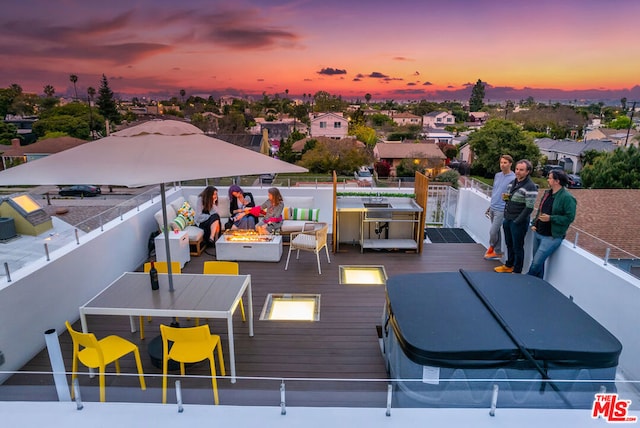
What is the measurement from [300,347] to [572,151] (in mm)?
42058

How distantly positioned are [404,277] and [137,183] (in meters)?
2.37

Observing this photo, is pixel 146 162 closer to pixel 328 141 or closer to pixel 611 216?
pixel 611 216

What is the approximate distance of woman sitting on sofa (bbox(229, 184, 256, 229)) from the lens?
22.7 feet

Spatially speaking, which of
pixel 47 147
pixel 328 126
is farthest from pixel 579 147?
pixel 47 147

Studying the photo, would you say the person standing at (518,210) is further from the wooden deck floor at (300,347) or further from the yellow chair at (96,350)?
the yellow chair at (96,350)

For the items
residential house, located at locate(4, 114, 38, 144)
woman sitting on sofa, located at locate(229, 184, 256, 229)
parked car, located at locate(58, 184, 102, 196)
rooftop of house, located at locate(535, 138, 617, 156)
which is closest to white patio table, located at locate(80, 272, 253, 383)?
woman sitting on sofa, located at locate(229, 184, 256, 229)

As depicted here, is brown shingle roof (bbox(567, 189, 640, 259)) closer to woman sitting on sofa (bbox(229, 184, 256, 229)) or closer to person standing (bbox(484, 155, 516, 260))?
person standing (bbox(484, 155, 516, 260))

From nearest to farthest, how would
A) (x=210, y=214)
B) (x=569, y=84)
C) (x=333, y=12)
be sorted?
1. (x=210, y=214)
2. (x=333, y=12)
3. (x=569, y=84)

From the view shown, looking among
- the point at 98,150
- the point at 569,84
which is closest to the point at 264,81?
the point at 569,84

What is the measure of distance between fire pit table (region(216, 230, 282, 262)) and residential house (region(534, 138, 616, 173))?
38600mm

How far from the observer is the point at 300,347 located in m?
3.87

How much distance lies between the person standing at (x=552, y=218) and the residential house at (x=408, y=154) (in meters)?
29.5

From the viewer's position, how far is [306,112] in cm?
7450

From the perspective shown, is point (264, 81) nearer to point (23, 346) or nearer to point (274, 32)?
point (274, 32)
